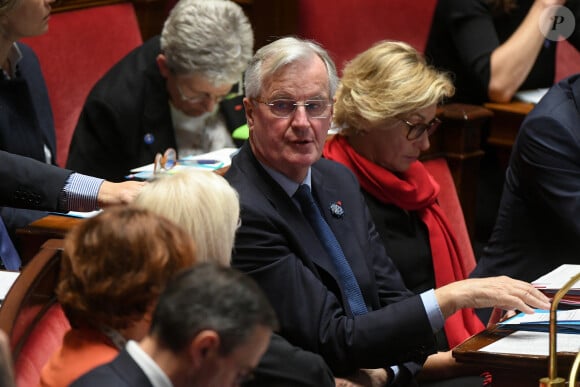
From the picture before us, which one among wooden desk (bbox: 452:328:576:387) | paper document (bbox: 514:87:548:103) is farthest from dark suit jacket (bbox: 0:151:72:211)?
paper document (bbox: 514:87:548:103)

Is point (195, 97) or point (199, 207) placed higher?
point (199, 207)

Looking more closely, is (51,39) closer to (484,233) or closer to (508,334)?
(484,233)

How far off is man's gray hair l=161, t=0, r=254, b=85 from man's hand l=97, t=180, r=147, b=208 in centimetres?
110

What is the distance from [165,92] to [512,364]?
175 cm

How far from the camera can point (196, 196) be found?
1.74m

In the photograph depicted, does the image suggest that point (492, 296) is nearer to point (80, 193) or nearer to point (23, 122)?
point (80, 193)

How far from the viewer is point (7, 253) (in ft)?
8.15

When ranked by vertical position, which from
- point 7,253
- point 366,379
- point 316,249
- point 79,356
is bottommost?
point 366,379

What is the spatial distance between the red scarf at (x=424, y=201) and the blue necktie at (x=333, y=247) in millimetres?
469

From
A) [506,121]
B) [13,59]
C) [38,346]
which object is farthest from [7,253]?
[506,121]

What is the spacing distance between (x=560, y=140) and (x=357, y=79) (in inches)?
21.7

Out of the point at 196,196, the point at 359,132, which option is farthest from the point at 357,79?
the point at 196,196

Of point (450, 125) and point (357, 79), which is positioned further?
point (450, 125)

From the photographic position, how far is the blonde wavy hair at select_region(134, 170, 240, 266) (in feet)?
5.63
